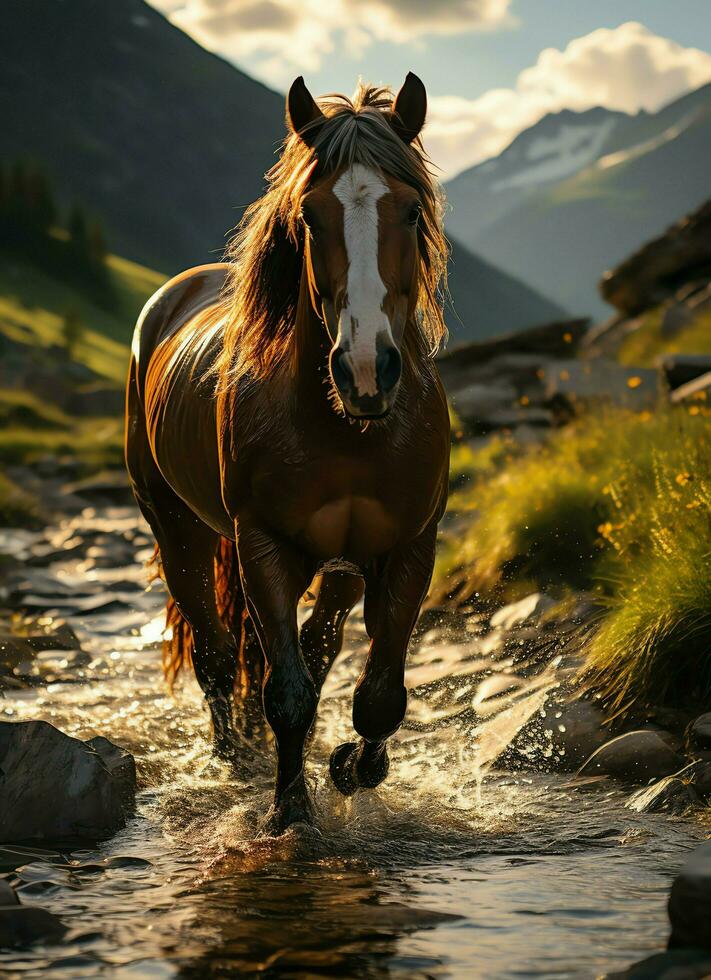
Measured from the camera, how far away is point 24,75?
174875 mm

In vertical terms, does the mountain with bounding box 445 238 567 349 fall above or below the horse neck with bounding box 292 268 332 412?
above

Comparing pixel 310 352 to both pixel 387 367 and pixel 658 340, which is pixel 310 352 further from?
pixel 658 340

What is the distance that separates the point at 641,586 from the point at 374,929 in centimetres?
307

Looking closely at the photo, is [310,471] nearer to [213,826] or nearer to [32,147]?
[213,826]

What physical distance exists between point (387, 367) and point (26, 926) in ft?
6.40

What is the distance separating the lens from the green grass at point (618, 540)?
553cm

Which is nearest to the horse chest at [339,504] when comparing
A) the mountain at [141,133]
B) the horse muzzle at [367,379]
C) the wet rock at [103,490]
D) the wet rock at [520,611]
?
the horse muzzle at [367,379]

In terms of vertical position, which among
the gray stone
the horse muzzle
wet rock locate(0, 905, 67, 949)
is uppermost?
the horse muzzle

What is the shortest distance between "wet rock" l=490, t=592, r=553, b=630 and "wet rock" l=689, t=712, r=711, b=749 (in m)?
2.33

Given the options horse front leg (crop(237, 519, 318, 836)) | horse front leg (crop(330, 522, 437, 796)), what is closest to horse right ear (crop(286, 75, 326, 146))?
horse front leg (crop(237, 519, 318, 836))

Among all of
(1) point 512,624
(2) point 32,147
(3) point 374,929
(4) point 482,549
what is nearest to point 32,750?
(3) point 374,929

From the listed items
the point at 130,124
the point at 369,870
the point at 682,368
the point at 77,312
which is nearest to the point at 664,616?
the point at 369,870

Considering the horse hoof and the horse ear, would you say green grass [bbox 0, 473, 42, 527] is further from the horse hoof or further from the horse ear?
the horse ear

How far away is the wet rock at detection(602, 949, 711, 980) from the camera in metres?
2.71
